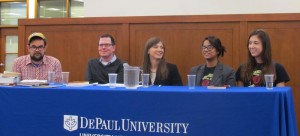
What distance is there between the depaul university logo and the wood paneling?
7.07 ft

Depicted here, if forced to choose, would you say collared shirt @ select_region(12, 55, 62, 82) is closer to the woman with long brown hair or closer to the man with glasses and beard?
the man with glasses and beard

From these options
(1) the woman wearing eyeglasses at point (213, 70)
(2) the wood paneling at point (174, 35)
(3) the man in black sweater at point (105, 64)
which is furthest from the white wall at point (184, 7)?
(1) the woman wearing eyeglasses at point (213, 70)

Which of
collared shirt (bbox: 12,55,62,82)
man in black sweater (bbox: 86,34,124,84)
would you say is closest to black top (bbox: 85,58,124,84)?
man in black sweater (bbox: 86,34,124,84)

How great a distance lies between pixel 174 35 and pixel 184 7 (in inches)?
26.0

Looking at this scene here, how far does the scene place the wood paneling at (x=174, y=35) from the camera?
12.9ft

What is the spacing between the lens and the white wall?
4.38 m

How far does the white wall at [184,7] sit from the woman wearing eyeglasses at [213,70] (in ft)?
4.97

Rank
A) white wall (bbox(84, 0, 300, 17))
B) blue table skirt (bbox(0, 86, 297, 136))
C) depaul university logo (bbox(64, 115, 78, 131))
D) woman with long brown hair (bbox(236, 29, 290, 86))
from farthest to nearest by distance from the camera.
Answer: white wall (bbox(84, 0, 300, 17))
woman with long brown hair (bbox(236, 29, 290, 86))
depaul university logo (bbox(64, 115, 78, 131))
blue table skirt (bbox(0, 86, 297, 136))

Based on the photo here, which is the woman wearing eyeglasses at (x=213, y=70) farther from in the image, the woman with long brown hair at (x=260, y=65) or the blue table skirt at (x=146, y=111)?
the blue table skirt at (x=146, y=111)

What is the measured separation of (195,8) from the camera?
467 centimetres

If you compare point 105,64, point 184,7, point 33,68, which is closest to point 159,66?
point 105,64

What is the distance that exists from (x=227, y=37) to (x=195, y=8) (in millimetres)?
784

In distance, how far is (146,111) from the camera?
211 centimetres

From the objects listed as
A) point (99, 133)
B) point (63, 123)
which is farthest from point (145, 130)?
point (63, 123)
